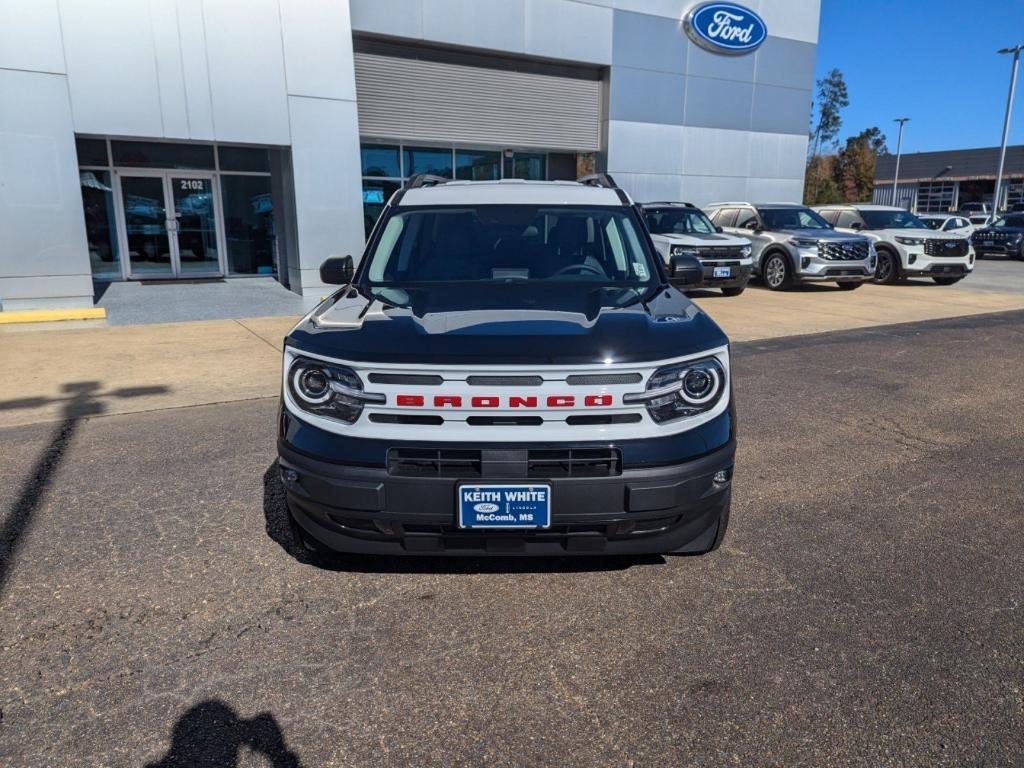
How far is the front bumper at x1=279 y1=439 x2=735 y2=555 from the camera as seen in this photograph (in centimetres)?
276

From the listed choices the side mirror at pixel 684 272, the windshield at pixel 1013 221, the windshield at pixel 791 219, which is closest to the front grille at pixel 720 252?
the windshield at pixel 791 219

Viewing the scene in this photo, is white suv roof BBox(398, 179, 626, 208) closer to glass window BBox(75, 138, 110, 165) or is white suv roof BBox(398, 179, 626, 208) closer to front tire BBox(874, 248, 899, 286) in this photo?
glass window BBox(75, 138, 110, 165)

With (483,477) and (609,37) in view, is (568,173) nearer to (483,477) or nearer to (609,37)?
(609,37)

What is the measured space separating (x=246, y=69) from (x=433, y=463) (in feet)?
38.9

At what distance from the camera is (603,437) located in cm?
277

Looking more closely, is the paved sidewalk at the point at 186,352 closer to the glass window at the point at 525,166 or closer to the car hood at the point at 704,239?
the car hood at the point at 704,239

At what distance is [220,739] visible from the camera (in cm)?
234

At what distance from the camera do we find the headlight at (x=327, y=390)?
113 inches

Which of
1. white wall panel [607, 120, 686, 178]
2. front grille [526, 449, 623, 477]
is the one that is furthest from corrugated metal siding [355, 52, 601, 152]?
front grille [526, 449, 623, 477]

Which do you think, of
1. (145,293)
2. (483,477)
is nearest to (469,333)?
(483,477)

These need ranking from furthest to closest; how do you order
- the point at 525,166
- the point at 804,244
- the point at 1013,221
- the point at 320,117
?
the point at 1013,221 < the point at 525,166 < the point at 804,244 < the point at 320,117

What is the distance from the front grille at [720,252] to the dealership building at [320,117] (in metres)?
5.93

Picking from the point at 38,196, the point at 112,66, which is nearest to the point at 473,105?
the point at 112,66

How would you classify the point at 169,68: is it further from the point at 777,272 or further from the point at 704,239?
the point at 777,272
